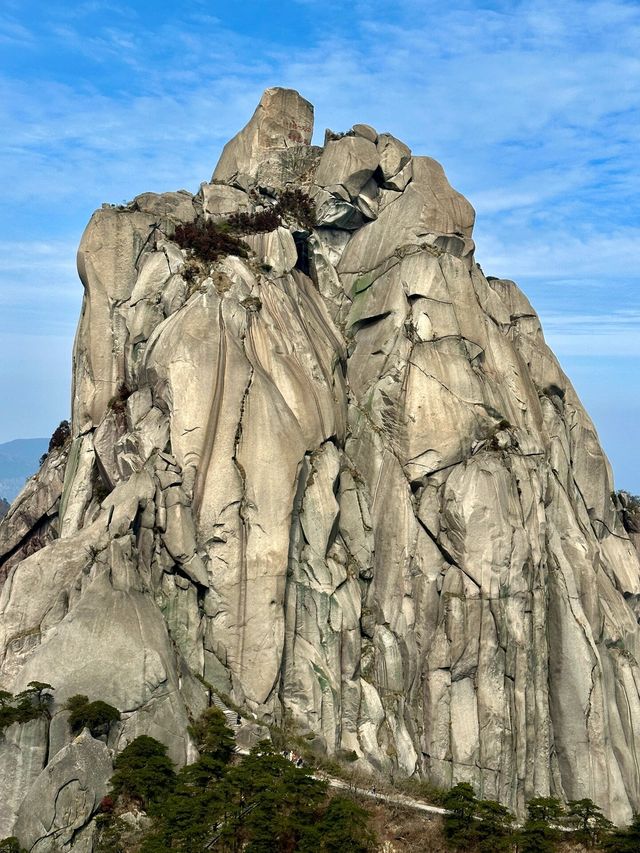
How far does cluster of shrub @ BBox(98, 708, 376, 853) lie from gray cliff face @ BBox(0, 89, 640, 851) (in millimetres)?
1754

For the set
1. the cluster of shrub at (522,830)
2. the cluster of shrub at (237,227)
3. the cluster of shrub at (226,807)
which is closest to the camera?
the cluster of shrub at (226,807)

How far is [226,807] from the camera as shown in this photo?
41.8m

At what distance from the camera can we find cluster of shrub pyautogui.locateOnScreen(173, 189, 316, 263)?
6862cm

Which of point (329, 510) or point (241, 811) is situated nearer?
point (241, 811)

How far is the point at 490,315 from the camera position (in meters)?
79.0

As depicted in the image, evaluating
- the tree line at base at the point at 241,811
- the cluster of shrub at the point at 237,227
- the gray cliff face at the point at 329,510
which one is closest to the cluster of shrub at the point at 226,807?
the tree line at base at the point at 241,811

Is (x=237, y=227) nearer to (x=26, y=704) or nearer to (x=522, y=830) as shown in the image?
(x=26, y=704)

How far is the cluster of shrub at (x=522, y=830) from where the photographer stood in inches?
1726


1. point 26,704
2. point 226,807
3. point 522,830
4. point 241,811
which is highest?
point 26,704

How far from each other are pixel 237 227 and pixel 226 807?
4149cm

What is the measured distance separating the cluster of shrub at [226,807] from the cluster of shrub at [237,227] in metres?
32.5

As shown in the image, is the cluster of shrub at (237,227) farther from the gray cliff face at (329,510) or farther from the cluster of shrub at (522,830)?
the cluster of shrub at (522,830)

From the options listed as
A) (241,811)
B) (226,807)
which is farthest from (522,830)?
(226,807)

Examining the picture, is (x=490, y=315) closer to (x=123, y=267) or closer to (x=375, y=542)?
(x=375, y=542)
